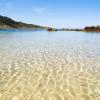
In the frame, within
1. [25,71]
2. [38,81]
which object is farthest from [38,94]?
[25,71]

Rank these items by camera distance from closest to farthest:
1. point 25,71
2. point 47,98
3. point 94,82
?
point 47,98 → point 94,82 → point 25,71

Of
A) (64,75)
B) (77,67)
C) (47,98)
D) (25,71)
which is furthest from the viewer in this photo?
(77,67)

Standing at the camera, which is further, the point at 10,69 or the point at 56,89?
the point at 10,69

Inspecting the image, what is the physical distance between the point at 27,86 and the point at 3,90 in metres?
1.00

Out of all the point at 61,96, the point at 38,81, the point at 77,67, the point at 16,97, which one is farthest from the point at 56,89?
the point at 77,67

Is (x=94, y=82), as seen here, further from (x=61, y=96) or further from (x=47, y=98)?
(x=47, y=98)

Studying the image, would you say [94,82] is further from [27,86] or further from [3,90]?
[3,90]

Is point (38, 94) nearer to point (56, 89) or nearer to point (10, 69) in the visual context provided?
point (56, 89)

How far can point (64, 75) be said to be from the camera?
8.36 m

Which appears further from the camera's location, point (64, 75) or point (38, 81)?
point (64, 75)

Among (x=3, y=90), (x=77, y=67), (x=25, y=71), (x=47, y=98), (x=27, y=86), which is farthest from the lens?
(x=77, y=67)

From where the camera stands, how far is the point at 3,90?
6.38 metres

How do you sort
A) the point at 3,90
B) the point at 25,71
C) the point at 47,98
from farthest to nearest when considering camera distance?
the point at 25,71 < the point at 3,90 < the point at 47,98

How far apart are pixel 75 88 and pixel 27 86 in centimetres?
202
